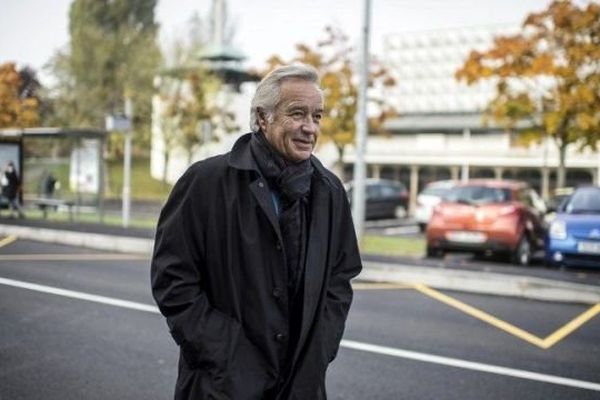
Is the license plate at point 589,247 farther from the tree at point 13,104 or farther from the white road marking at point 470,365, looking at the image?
the tree at point 13,104

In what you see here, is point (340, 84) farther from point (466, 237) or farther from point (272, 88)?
point (272, 88)

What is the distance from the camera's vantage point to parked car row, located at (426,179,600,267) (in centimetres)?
1044

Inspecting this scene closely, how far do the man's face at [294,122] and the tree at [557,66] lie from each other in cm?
1899

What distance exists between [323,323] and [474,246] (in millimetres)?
9604

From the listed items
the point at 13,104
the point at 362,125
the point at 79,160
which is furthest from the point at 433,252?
the point at 13,104

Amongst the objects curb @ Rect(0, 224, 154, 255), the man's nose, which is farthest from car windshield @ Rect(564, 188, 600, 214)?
the man's nose

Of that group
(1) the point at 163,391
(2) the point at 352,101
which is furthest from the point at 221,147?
(1) the point at 163,391

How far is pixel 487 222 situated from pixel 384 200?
1442 centimetres

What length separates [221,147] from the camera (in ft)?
145

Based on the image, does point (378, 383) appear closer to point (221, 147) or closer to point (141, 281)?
point (141, 281)

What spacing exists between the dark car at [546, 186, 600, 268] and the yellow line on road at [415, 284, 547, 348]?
309 cm

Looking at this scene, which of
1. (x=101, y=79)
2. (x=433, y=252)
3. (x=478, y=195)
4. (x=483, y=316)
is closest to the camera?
(x=483, y=316)

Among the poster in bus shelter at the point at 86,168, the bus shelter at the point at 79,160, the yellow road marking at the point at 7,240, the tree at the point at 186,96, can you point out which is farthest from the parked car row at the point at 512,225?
the tree at the point at 186,96

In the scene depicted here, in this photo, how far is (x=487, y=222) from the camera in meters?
11.3
